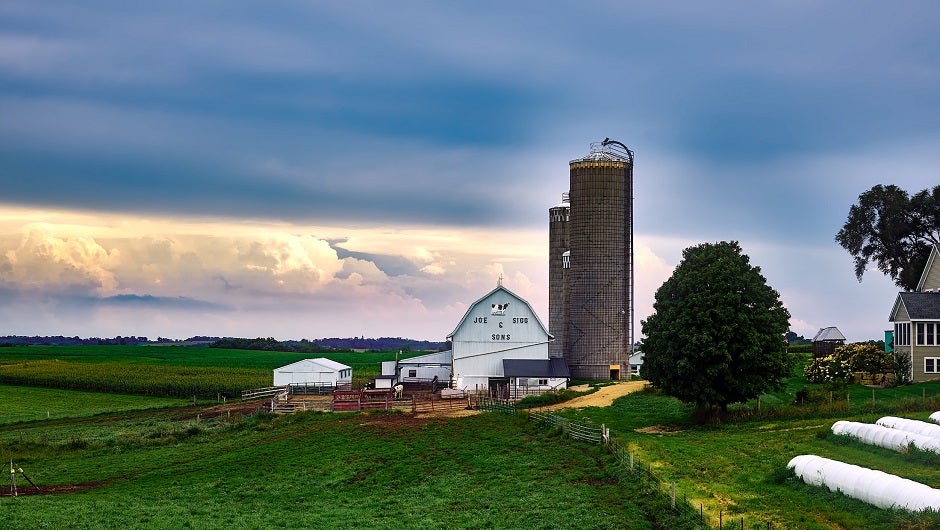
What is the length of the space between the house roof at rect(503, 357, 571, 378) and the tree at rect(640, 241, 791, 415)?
1617 cm

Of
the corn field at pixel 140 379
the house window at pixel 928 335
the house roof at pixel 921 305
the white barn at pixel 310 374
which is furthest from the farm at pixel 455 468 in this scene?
the corn field at pixel 140 379

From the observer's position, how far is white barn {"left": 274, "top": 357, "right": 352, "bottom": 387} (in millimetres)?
75875

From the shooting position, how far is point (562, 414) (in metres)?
55.5

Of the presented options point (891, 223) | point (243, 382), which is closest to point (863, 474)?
point (891, 223)

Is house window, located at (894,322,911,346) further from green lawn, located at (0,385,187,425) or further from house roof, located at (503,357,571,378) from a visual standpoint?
green lawn, located at (0,385,187,425)

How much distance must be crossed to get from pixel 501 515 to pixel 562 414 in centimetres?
2415

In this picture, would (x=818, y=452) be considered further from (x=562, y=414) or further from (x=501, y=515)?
(x=562, y=414)

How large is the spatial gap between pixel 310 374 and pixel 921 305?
1766 inches

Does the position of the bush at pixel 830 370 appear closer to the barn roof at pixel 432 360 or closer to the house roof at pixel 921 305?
the house roof at pixel 921 305

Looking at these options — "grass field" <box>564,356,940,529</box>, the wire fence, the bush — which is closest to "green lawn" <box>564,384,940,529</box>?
"grass field" <box>564,356,940,529</box>

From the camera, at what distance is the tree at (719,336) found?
49125 mm

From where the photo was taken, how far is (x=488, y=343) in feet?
228

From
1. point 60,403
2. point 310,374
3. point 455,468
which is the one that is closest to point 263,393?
point 310,374

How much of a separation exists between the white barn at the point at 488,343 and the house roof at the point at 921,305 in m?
23.7
